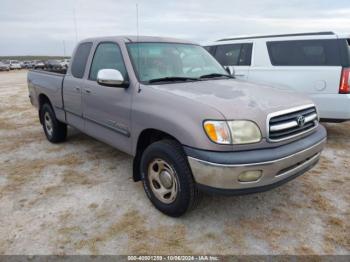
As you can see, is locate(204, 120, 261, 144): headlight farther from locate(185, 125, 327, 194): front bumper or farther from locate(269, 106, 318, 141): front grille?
locate(269, 106, 318, 141): front grille

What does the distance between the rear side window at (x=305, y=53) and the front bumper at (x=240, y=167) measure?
3.22m

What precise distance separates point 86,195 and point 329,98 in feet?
13.9

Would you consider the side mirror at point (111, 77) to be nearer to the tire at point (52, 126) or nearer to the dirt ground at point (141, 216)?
the dirt ground at point (141, 216)

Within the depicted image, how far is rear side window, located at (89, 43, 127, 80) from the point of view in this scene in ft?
11.7

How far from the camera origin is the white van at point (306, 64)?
5043 mm

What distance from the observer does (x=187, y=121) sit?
8.48ft

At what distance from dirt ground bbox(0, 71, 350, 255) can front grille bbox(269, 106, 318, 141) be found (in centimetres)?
89

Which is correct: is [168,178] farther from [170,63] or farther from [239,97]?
[170,63]

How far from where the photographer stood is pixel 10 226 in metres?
2.87

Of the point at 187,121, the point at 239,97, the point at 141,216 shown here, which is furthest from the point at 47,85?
the point at 239,97

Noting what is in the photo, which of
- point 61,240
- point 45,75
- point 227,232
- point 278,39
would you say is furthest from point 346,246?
point 45,75

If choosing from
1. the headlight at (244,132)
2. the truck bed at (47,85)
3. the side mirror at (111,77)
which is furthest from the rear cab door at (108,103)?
the headlight at (244,132)

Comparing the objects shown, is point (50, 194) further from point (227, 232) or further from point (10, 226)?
point (227, 232)

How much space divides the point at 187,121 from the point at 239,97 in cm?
62
